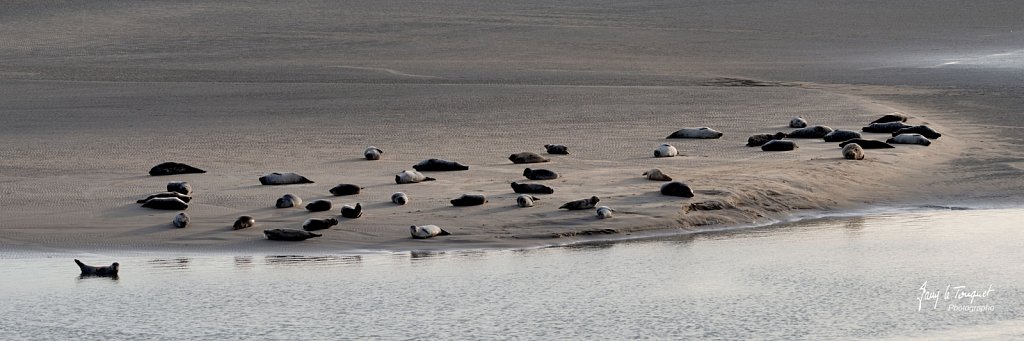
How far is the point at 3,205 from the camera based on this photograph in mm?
9516

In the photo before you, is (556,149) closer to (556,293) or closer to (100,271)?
(556,293)

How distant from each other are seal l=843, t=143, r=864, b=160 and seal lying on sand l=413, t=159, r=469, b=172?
10.4ft

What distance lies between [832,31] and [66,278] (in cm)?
3052

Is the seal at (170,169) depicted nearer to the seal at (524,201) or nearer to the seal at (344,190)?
the seal at (344,190)

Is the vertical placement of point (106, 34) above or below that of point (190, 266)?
above

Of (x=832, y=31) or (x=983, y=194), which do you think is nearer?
(x=983, y=194)

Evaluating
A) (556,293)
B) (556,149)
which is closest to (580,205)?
(556,293)

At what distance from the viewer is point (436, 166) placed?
36.3 ft

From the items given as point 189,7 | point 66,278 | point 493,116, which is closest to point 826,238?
point 66,278

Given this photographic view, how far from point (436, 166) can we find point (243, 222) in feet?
8.43

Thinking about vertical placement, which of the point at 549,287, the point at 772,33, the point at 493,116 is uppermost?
the point at 772,33

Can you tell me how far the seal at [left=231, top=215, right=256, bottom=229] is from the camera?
870cm

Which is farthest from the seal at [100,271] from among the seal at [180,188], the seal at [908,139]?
the seal at [908,139]

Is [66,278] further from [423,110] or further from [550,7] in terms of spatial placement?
[550,7]
